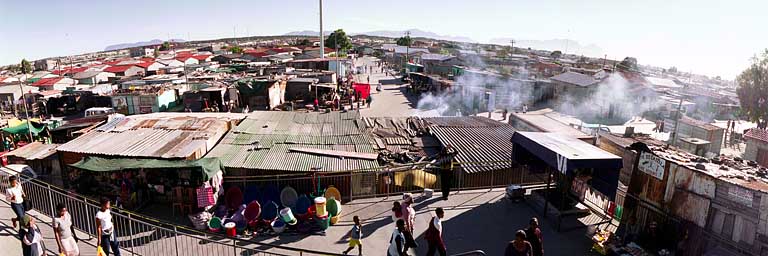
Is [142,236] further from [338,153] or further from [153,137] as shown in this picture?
[338,153]

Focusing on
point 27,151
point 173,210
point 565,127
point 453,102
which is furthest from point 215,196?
point 453,102

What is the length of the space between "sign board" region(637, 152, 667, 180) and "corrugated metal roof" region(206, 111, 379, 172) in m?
7.50

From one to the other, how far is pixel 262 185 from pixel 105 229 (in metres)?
5.39

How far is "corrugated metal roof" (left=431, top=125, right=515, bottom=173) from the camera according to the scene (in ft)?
49.2

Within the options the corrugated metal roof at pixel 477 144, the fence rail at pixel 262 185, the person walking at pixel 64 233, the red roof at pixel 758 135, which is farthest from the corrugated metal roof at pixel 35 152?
the red roof at pixel 758 135

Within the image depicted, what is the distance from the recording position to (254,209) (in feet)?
36.5

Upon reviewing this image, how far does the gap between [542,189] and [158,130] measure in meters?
14.0

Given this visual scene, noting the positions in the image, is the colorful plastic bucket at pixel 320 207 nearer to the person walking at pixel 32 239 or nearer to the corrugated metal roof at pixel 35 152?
the person walking at pixel 32 239

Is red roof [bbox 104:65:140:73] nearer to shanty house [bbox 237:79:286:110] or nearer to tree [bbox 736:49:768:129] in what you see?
shanty house [bbox 237:79:286:110]

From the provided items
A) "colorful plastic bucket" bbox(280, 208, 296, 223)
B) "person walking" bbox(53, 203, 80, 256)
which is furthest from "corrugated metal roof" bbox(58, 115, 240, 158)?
"person walking" bbox(53, 203, 80, 256)

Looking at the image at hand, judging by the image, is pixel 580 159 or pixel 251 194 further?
pixel 251 194

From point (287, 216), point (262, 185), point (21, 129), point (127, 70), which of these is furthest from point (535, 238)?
point (127, 70)

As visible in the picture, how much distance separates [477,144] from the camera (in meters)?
17.4

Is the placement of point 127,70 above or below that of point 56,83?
above
